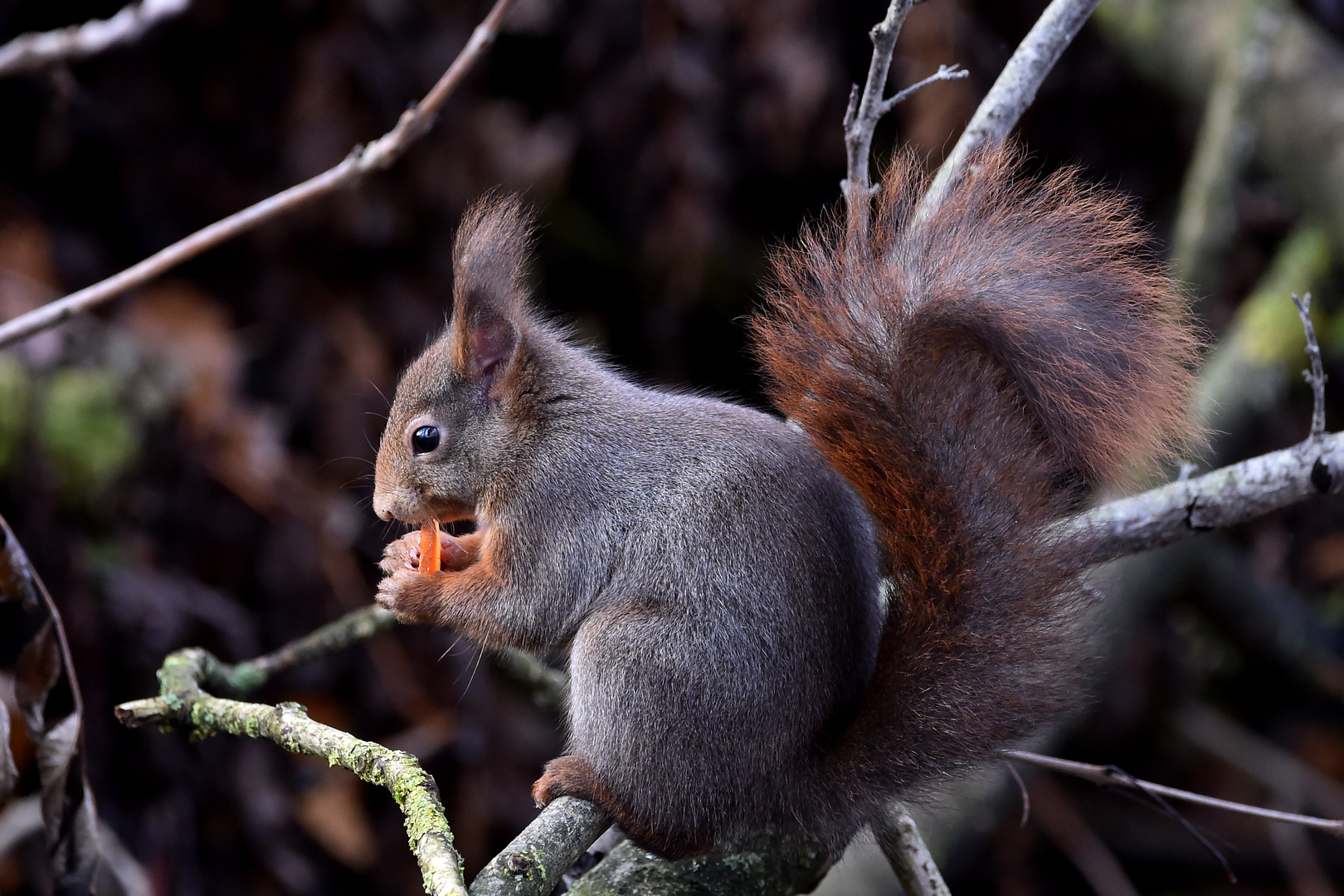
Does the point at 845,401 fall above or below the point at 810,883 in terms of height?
above

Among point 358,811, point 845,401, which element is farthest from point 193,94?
→ point 845,401

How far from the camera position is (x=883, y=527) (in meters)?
1.39

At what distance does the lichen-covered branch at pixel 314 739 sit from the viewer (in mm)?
957

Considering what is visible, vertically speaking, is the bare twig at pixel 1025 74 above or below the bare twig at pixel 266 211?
below

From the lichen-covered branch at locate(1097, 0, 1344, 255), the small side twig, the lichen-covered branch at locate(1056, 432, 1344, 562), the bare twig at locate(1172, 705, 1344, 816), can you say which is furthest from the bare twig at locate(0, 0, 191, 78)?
the bare twig at locate(1172, 705, 1344, 816)

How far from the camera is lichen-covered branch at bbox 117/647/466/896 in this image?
3.14 ft

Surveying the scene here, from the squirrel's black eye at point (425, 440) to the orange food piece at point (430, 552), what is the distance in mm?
127

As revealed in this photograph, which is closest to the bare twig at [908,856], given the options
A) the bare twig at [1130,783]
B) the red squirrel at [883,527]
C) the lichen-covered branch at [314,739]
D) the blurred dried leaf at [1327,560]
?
the red squirrel at [883,527]

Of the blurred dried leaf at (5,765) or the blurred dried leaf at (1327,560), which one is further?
the blurred dried leaf at (1327,560)

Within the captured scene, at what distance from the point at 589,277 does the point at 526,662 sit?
1923 mm

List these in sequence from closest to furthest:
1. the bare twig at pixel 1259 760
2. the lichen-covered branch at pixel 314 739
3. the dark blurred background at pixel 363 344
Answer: the lichen-covered branch at pixel 314 739 < the dark blurred background at pixel 363 344 < the bare twig at pixel 1259 760

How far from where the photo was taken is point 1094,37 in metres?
3.18

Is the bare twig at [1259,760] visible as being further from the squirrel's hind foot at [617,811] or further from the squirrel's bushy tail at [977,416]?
the squirrel's hind foot at [617,811]

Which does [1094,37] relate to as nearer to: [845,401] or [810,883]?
[845,401]
